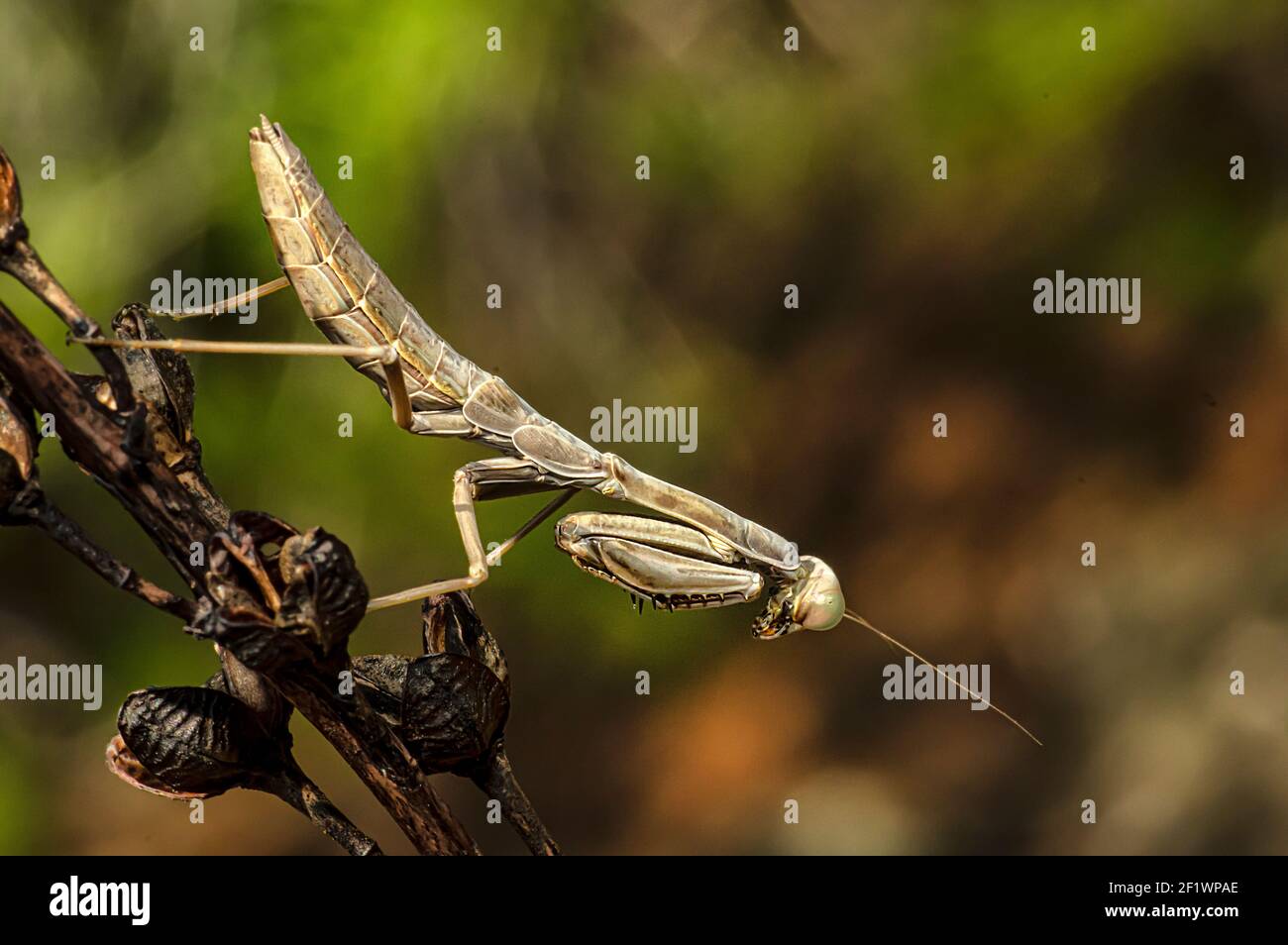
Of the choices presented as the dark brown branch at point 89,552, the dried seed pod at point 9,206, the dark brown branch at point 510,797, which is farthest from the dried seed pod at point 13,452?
the dark brown branch at point 510,797

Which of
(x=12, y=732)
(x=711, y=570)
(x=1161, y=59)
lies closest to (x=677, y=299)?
(x=711, y=570)

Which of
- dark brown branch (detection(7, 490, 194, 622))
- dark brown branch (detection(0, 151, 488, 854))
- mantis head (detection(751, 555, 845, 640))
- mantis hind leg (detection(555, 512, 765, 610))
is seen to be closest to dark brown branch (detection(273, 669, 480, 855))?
dark brown branch (detection(0, 151, 488, 854))

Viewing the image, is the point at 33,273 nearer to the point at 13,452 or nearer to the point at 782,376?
the point at 13,452

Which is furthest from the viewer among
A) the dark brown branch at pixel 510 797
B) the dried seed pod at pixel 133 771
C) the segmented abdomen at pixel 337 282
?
the segmented abdomen at pixel 337 282

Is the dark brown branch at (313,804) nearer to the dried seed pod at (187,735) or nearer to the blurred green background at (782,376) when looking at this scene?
the dried seed pod at (187,735)

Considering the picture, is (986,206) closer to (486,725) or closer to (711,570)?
(711,570)

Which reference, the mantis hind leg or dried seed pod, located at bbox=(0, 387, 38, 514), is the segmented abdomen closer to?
the mantis hind leg

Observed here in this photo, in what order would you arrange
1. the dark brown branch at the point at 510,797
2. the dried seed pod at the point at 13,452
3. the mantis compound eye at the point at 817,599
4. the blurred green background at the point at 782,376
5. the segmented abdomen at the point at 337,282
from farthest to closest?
the blurred green background at the point at 782,376, the mantis compound eye at the point at 817,599, the segmented abdomen at the point at 337,282, the dark brown branch at the point at 510,797, the dried seed pod at the point at 13,452
